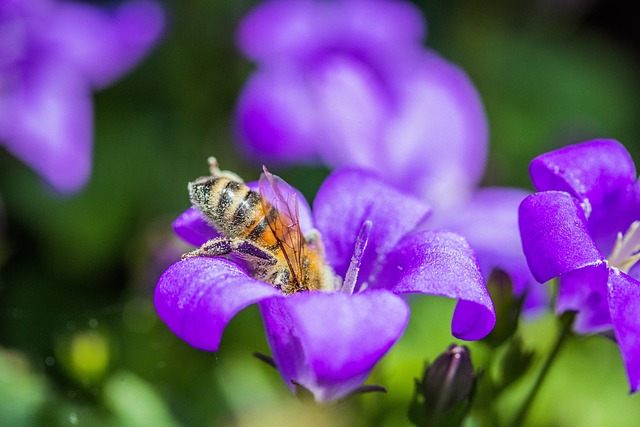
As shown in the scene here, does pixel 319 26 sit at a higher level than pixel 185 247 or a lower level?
higher

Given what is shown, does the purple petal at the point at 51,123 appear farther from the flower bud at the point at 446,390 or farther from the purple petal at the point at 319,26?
the flower bud at the point at 446,390

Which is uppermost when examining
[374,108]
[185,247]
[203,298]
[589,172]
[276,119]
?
[589,172]

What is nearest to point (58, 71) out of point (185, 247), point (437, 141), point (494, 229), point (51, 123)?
point (51, 123)

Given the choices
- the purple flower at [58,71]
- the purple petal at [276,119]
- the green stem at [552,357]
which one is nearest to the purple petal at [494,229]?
the green stem at [552,357]

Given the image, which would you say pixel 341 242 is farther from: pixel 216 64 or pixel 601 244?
pixel 216 64

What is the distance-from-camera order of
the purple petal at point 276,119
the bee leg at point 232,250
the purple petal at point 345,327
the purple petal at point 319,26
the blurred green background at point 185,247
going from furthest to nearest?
1. the purple petal at point 319,26
2. the purple petal at point 276,119
3. the blurred green background at point 185,247
4. the bee leg at point 232,250
5. the purple petal at point 345,327

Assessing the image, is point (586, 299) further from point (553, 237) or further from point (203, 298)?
point (203, 298)

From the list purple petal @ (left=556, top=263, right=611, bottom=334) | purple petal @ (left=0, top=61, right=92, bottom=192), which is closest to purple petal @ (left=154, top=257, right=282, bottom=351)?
purple petal @ (left=556, top=263, right=611, bottom=334)
